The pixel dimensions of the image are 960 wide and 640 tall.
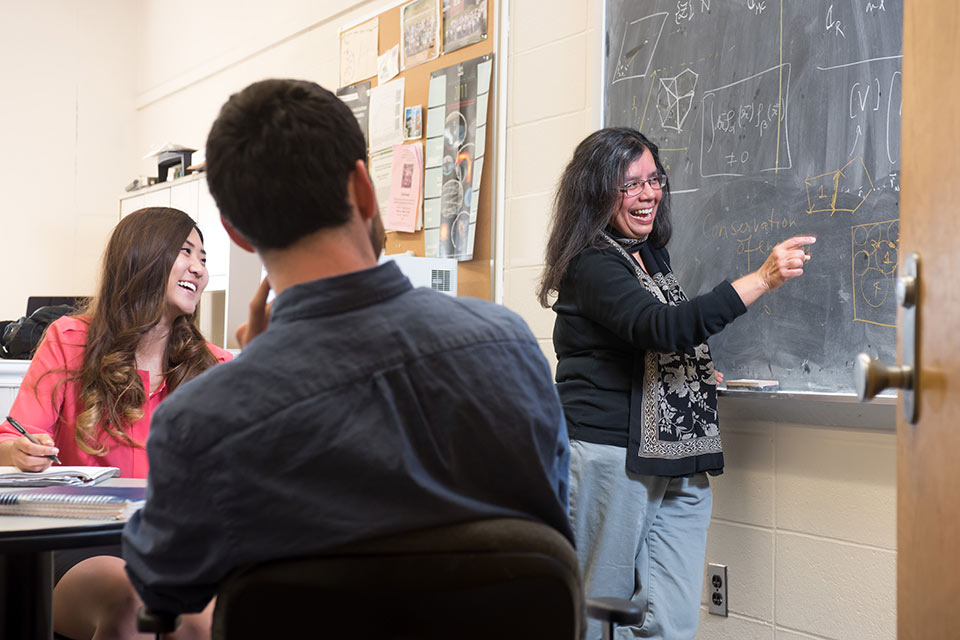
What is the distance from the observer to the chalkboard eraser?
2311 millimetres

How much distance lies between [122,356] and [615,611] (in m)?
1.36

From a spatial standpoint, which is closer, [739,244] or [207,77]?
[739,244]

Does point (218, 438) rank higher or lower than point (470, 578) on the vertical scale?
higher

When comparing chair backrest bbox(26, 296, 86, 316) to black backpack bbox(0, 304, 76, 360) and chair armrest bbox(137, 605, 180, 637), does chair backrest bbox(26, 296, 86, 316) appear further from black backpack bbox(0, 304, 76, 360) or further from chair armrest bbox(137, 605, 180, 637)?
chair armrest bbox(137, 605, 180, 637)

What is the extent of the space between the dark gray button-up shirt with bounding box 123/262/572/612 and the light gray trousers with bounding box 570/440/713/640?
119 centimetres

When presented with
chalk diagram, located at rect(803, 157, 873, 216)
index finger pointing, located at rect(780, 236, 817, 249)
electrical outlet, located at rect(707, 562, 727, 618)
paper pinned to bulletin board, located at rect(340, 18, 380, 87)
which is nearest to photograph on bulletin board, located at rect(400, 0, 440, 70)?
paper pinned to bulletin board, located at rect(340, 18, 380, 87)

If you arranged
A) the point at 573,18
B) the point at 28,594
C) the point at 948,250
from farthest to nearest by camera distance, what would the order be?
the point at 573,18
the point at 28,594
the point at 948,250

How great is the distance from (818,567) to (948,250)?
171cm

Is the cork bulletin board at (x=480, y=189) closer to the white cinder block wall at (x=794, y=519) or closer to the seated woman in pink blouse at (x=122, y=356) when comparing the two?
the white cinder block wall at (x=794, y=519)

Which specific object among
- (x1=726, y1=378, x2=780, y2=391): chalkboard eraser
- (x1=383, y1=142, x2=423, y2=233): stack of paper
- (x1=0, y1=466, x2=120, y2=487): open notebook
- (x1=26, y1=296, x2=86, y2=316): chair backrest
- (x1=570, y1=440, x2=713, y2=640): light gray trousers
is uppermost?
(x1=383, y1=142, x2=423, y2=233): stack of paper

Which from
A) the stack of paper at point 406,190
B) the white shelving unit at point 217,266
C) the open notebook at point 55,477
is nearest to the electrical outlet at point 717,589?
the open notebook at point 55,477

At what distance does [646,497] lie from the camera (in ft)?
7.01

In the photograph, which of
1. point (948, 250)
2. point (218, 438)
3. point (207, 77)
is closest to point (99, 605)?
point (218, 438)

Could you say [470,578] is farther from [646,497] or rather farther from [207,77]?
[207,77]
